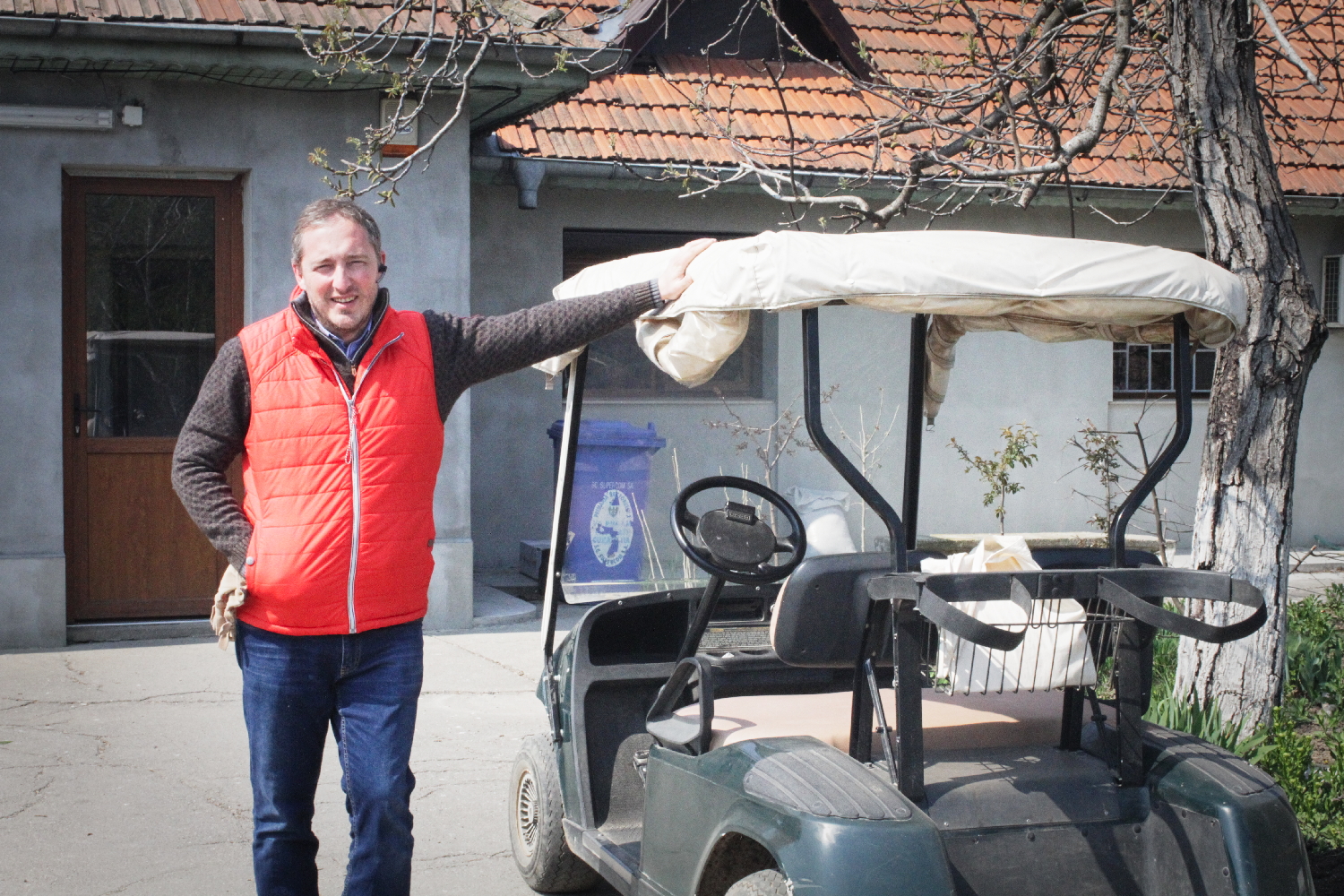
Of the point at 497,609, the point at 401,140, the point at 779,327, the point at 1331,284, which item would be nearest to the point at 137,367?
the point at 401,140

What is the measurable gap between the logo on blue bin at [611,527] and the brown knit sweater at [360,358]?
5151 millimetres

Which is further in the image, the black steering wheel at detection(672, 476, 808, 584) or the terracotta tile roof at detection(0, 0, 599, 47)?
the terracotta tile roof at detection(0, 0, 599, 47)

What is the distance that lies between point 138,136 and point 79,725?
3.28 metres

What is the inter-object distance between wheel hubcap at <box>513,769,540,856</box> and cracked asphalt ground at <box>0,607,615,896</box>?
6.1 inches

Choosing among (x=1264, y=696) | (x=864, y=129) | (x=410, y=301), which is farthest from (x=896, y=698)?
(x=410, y=301)

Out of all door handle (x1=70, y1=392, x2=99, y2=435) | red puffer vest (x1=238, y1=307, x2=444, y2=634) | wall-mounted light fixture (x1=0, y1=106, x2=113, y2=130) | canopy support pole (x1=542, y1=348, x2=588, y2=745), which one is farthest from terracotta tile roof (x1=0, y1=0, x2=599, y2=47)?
red puffer vest (x1=238, y1=307, x2=444, y2=634)

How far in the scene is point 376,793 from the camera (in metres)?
2.93

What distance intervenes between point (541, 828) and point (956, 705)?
1.31 metres

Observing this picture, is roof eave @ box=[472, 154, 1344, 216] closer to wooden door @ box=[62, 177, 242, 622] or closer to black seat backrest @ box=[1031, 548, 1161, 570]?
wooden door @ box=[62, 177, 242, 622]

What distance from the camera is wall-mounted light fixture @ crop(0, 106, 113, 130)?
6957 mm

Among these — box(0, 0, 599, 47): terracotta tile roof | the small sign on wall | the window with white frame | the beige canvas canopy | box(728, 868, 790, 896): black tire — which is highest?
box(0, 0, 599, 47): terracotta tile roof

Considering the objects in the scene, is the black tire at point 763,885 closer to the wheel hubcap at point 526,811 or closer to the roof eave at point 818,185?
the wheel hubcap at point 526,811

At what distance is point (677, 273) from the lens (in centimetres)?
296

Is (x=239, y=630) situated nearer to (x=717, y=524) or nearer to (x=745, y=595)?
(x=717, y=524)
